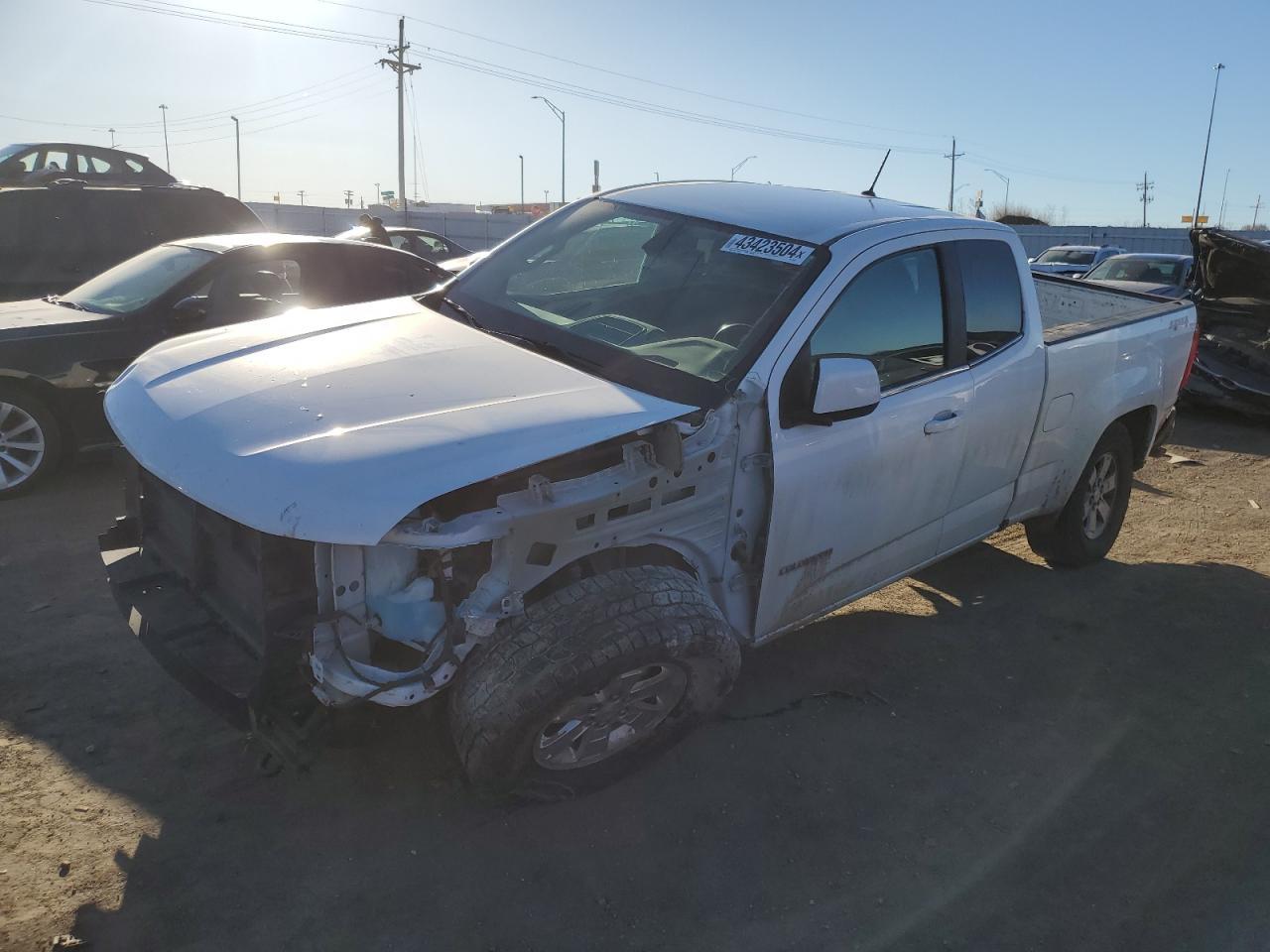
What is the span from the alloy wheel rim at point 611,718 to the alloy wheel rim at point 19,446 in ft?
14.9

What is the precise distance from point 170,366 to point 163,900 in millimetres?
1761

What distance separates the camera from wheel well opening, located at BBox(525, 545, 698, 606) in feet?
10.0

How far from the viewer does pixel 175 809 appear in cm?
309

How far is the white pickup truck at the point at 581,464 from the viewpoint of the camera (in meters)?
2.70

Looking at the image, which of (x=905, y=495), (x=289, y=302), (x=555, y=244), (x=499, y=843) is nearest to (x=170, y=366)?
(x=555, y=244)

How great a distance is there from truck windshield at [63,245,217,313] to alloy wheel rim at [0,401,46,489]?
866 mm

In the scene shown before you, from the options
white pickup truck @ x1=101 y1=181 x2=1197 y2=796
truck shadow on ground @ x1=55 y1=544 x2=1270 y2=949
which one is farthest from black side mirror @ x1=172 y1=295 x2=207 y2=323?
truck shadow on ground @ x1=55 y1=544 x2=1270 y2=949

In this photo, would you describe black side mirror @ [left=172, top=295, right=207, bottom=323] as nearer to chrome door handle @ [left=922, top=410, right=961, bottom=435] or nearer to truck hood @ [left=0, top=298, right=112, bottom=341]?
truck hood @ [left=0, top=298, right=112, bottom=341]

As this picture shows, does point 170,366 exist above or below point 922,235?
below

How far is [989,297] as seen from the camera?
4355 mm

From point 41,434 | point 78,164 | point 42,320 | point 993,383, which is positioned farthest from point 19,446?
point 78,164

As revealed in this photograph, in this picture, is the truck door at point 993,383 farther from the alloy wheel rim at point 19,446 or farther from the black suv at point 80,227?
the black suv at point 80,227

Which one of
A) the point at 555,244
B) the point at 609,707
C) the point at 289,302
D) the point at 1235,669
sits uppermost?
the point at 555,244

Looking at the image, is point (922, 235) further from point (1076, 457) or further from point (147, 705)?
point (147, 705)
